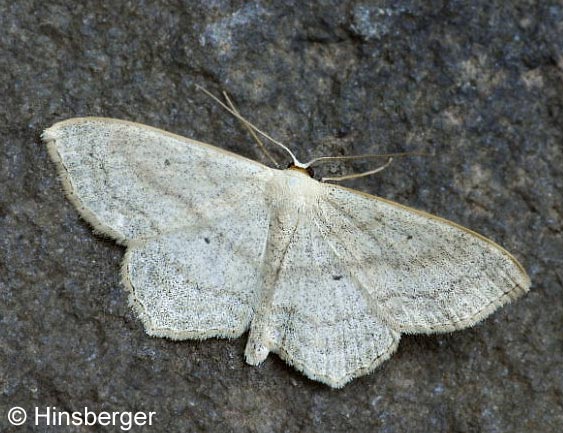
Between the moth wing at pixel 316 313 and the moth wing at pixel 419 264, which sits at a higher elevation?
the moth wing at pixel 419 264

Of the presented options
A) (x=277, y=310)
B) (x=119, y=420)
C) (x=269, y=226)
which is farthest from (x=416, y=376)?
(x=119, y=420)

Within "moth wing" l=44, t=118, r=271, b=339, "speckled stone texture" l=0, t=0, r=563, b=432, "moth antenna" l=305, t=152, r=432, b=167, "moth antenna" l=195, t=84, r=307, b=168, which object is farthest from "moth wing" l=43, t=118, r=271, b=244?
"moth antenna" l=305, t=152, r=432, b=167

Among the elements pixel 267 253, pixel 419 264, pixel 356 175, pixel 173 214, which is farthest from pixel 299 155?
pixel 419 264

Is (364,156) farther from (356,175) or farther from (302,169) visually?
(302,169)

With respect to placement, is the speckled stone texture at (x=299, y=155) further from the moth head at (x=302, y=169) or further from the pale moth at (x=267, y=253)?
the moth head at (x=302, y=169)

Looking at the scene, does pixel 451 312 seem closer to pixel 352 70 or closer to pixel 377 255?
pixel 377 255

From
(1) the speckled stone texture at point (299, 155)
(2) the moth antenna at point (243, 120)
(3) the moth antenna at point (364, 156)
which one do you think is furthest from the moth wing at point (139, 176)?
(3) the moth antenna at point (364, 156)
